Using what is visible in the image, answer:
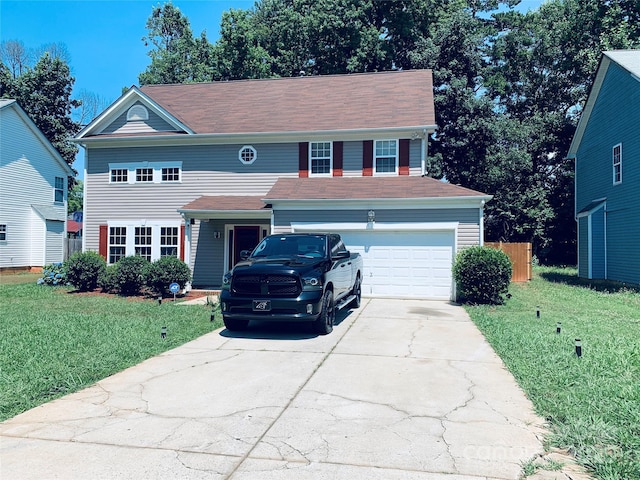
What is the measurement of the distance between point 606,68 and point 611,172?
427 centimetres

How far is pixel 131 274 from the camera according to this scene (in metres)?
14.6

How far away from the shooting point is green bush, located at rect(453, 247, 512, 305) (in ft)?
41.3

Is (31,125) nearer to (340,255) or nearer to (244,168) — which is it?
(244,168)

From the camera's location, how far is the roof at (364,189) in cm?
1410

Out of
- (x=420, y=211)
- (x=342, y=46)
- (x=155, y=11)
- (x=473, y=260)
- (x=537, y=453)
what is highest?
(x=155, y=11)

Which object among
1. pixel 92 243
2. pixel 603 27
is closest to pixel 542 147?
pixel 603 27

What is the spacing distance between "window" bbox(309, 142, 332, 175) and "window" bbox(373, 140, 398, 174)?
5.74 ft

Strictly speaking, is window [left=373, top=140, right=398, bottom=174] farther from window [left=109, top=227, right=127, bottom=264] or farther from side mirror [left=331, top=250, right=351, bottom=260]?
window [left=109, top=227, right=127, bottom=264]

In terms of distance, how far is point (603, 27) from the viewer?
84.7 ft

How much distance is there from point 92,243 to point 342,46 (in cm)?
1977

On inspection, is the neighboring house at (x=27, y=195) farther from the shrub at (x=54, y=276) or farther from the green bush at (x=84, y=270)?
the green bush at (x=84, y=270)

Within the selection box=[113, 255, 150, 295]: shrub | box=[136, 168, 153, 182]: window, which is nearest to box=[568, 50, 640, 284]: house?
box=[113, 255, 150, 295]: shrub

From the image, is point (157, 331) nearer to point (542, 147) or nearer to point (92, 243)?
point (92, 243)

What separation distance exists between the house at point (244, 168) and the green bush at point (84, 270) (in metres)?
2.51
